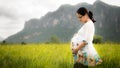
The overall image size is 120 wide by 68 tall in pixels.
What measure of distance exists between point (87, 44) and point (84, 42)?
63 millimetres

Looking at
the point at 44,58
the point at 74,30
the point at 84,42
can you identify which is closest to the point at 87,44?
the point at 84,42

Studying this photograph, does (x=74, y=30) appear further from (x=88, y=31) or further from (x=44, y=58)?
(x=88, y=31)

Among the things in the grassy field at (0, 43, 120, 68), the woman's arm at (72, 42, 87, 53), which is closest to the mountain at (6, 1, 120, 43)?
the grassy field at (0, 43, 120, 68)

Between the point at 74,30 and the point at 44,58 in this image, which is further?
the point at 74,30

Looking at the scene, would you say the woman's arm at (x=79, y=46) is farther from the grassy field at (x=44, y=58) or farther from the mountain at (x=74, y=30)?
the mountain at (x=74, y=30)

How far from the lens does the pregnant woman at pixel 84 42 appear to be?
3016 mm

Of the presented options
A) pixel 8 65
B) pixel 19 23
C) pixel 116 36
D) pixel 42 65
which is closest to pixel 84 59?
pixel 42 65

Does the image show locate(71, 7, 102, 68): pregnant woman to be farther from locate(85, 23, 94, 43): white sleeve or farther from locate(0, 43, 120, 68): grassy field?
locate(0, 43, 120, 68): grassy field

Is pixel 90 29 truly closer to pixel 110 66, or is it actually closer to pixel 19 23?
pixel 110 66

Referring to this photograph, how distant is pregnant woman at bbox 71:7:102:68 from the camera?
302 cm

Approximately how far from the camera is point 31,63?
423cm

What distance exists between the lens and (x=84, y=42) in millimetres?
2990

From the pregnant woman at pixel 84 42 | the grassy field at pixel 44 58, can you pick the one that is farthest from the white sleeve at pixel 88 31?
the grassy field at pixel 44 58

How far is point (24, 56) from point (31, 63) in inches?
17.6
